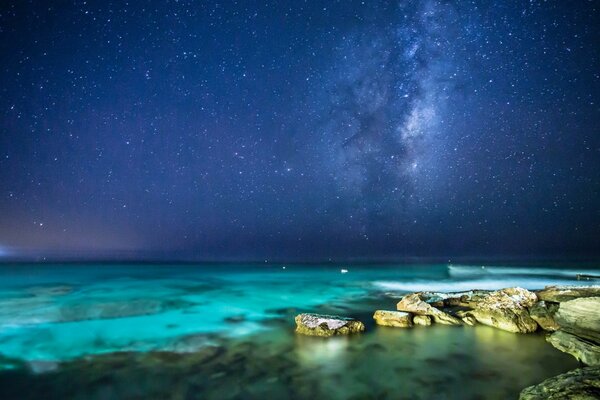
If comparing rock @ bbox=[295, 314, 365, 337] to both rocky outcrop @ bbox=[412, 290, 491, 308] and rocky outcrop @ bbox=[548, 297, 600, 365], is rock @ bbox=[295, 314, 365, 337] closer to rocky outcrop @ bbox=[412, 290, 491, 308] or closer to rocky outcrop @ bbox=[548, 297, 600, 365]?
rocky outcrop @ bbox=[412, 290, 491, 308]

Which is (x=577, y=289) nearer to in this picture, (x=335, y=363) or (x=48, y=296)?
(x=335, y=363)

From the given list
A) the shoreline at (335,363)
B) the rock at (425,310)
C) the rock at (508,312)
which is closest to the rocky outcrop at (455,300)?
the rock at (425,310)

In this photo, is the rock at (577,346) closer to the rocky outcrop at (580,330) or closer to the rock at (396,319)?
the rocky outcrop at (580,330)

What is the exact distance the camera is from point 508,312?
918 cm

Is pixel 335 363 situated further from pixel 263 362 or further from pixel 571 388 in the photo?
pixel 571 388

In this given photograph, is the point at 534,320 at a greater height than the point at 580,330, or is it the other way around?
the point at 580,330

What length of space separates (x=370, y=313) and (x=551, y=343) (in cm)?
631

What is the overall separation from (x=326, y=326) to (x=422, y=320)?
10.2 feet

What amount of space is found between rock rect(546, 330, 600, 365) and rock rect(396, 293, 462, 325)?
2406 millimetres

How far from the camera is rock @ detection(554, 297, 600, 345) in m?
7.12

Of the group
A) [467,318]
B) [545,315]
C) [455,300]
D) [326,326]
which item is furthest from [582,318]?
[326,326]

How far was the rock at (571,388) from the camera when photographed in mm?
4031

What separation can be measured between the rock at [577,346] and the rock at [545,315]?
963 millimetres

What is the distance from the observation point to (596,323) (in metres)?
7.12
